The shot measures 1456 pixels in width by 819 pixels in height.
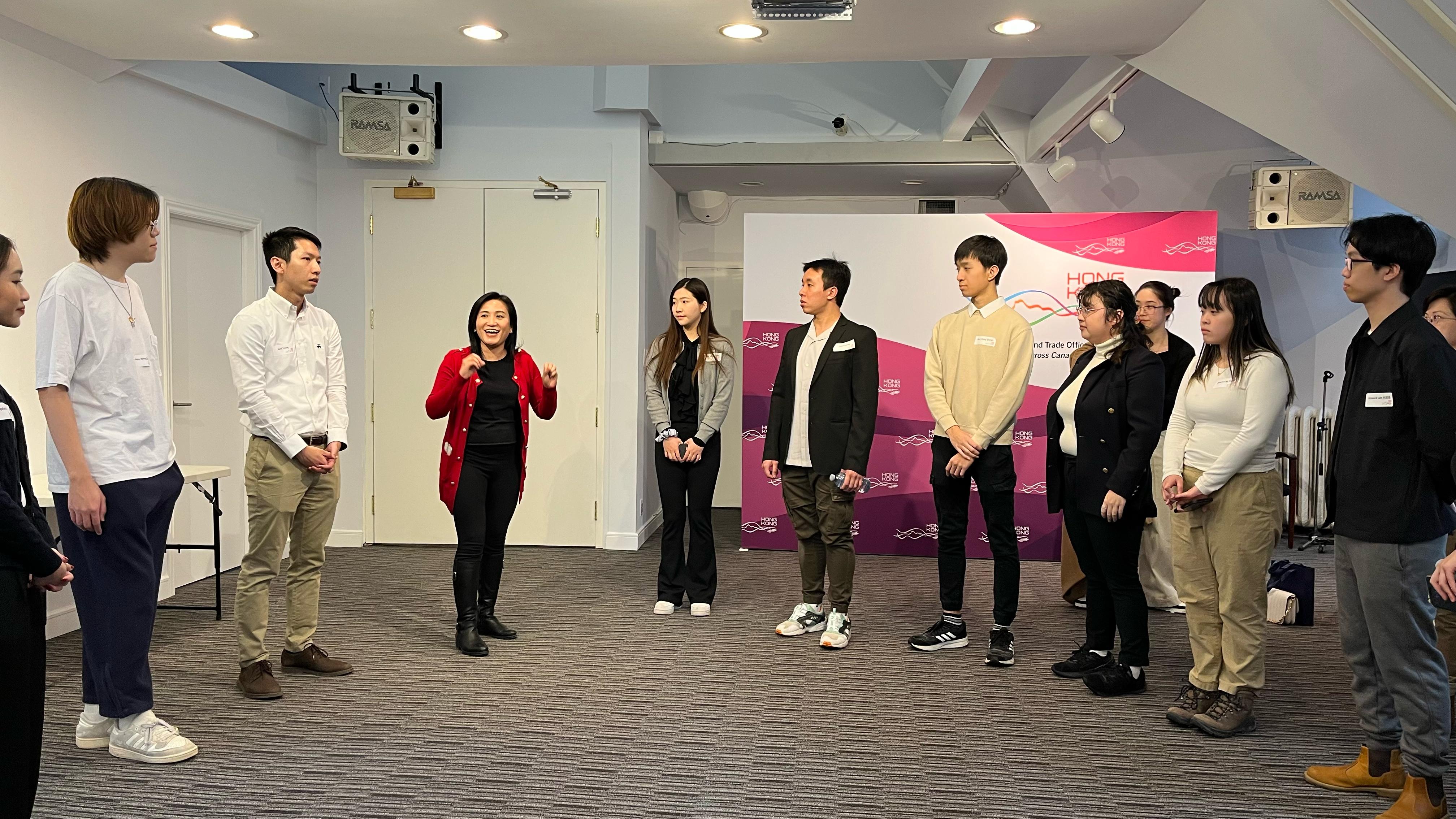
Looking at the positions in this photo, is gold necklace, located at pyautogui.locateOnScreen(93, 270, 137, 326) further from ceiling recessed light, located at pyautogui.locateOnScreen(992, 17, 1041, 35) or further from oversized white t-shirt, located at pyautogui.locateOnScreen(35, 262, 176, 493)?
ceiling recessed light, located at pyautogui.locateOnScreen(992, 17, 1041, 35)

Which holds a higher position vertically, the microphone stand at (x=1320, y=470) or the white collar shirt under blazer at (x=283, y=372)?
the white collar shirt under blazer at (x=283, y=372)

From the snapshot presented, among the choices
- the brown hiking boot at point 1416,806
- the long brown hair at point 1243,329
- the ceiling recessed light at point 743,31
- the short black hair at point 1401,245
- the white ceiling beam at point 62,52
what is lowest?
the brown hiking boot at point 1416,806

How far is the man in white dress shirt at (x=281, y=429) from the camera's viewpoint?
3391 mm

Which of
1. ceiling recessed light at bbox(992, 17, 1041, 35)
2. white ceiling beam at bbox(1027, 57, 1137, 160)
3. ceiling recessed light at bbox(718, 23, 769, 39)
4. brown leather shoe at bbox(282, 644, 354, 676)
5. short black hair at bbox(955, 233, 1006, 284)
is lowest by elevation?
brown leather shoe at bbox(282, 644, 354, 676)

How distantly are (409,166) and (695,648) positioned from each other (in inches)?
148

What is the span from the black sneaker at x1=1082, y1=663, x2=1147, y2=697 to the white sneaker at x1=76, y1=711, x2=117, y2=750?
3.24m

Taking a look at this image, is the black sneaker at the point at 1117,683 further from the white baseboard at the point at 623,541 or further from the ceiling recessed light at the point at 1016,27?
the white baseboard at the point at 623,541

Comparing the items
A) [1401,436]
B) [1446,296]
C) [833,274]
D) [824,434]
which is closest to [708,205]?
[833,274]

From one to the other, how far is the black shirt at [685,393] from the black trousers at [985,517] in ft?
3.75

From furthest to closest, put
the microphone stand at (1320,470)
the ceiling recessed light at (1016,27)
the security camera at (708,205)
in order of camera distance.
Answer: the security camera at (708,205)
the microphone stand at (1320,470)
the ceiling recessed light at (1016,27)

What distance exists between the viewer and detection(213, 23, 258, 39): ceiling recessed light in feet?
12.5

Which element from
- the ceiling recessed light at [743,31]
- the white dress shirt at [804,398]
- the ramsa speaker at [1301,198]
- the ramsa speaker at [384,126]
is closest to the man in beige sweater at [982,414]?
the white dress shirt at [804,398]

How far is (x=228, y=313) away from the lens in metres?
5.54

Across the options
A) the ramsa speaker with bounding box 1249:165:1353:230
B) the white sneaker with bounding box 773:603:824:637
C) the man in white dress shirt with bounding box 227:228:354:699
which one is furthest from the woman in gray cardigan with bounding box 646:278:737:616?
the ramsa speaker with bounding box 1249:165:1353:230
